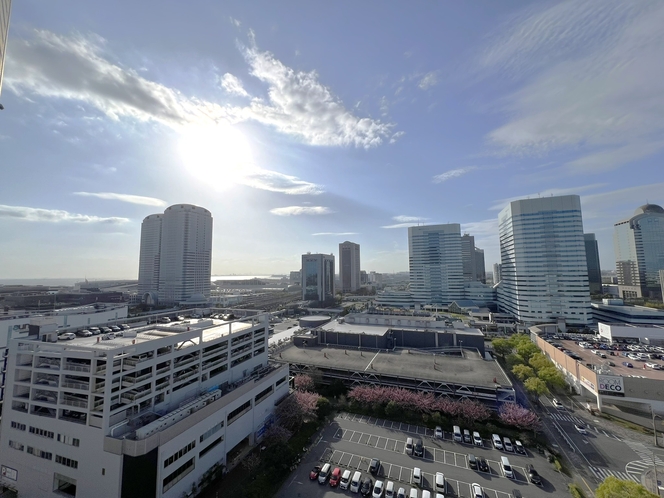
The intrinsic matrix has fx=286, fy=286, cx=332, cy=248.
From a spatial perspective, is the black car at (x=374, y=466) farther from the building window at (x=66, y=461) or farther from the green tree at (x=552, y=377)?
the green tree at (x=552, y=377)

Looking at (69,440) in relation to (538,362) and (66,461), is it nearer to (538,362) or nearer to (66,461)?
(66,461)

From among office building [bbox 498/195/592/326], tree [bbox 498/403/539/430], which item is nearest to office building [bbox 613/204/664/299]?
office building [bbox 498/195/592/326]

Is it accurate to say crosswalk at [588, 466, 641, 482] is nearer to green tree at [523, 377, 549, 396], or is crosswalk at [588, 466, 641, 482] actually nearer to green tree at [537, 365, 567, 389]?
green tree at [523, 377, 549, 396]

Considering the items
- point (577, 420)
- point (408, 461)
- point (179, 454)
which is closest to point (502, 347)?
point (577, 420)

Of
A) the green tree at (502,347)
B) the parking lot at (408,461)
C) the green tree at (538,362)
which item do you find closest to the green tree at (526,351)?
the green tree at (538,362)

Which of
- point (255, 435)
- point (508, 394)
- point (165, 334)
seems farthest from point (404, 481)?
point (165, 334)

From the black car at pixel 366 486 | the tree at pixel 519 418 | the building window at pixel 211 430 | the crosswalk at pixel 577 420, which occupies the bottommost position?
the crosswalk at pixel 577 420

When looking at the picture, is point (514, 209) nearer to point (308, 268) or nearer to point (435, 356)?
point (435, 356)
